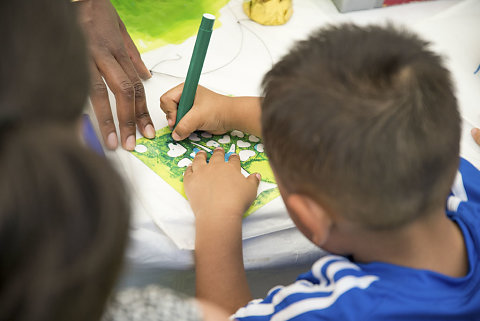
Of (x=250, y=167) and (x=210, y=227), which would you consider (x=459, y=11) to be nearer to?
(x=250, y=167)

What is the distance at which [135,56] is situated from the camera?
2.37 ft

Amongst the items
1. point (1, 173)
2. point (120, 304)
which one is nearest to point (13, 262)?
point (1, 173)

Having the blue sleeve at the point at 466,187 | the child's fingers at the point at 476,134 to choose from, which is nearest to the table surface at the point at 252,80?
the child's fingers at the point at 476,134

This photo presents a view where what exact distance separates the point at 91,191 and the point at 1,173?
41 millimetres

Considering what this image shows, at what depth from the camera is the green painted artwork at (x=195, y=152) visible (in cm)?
61

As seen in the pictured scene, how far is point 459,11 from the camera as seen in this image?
0.94 metres

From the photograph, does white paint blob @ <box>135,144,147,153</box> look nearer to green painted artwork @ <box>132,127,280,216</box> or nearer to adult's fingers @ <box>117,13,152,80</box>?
green painted artwork @ <box>132,127,280,216</box>

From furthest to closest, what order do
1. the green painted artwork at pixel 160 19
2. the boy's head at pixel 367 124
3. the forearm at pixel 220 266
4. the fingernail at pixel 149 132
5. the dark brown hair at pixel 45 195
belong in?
1. the green painted artwork at pixel 160 19
2. the fingernail at pixel 149 132
3. the forearm at pixel 220 266
4. the boy's head at pixel 367 124
5. the dark brown hair at pixel 45 195

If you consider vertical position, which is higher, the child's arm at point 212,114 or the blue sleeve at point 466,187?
the blue sleeve at point 466,187

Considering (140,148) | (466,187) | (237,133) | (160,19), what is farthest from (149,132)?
(466,187)

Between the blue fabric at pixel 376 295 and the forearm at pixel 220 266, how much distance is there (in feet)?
0.14

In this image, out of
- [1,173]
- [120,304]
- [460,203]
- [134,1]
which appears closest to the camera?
[1,173]

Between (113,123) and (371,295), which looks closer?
(371,295)

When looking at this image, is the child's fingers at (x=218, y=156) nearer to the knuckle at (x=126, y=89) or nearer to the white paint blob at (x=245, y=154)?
the white paint blob at (x=245, y=154)
